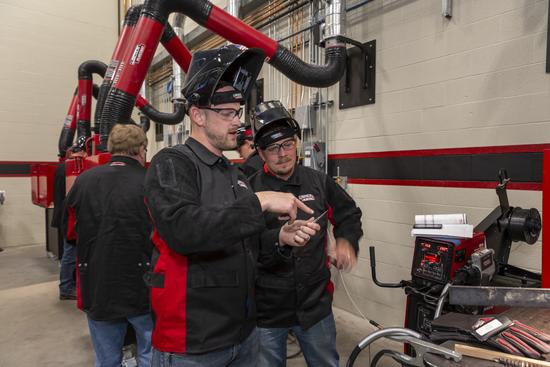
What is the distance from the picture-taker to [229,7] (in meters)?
4.05

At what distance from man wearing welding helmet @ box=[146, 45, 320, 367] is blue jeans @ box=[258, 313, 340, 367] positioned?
0.41 m

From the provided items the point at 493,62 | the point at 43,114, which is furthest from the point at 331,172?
the point at 43,114

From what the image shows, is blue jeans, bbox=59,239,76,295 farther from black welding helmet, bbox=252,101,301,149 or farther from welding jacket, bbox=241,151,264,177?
black welding helmet, bbox=252,101,301,149

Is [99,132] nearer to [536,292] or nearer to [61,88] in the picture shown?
[536,292]

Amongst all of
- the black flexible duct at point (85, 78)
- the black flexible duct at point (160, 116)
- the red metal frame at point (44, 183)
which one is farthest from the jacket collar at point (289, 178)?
the red metal frame at point (44, 183)

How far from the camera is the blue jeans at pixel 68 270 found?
12.0 feet

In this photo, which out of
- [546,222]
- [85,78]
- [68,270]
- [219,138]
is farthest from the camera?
[85,78]

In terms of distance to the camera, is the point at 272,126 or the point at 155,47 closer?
the point at 272,126

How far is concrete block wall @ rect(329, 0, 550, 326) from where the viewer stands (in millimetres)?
2113

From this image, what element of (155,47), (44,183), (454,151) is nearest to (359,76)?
(454,151)

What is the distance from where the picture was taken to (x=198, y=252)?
1.03 meters

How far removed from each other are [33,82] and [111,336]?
239 inches

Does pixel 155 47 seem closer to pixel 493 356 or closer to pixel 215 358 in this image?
pixel 215 358

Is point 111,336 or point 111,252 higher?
point 111,252
